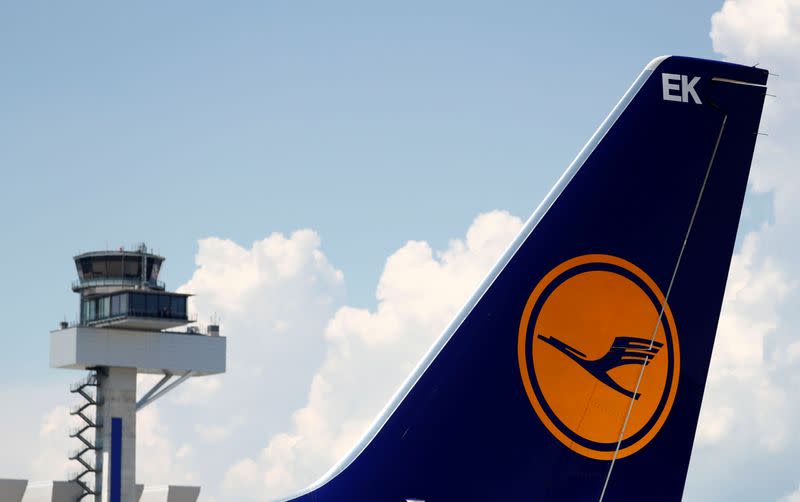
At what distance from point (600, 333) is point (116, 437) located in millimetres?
75842

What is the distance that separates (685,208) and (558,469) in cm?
293

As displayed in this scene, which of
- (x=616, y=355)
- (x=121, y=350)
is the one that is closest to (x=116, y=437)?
(x=121, y=350)

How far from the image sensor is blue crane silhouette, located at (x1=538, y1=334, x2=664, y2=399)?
1280cm

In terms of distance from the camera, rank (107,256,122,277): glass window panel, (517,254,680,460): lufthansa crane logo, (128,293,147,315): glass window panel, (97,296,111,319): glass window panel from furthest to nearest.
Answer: (107,256,122,277): glass window panel → (97,296,111,319): glass window panel → (128,293,147,315): glass window panel → (517,254,680,460): lufthansa crane logo

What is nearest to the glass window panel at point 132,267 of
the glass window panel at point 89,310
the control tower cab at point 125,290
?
the control tower cab at point 125,290

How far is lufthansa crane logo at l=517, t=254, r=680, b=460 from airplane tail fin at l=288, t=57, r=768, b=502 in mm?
13

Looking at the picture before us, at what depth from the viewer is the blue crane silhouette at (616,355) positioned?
42.0 feet

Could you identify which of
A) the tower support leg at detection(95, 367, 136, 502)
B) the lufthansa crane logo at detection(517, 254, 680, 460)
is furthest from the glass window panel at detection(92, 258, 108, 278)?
the lufthansa crane logo at detection(517, 254, 680, 460)

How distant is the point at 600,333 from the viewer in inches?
507

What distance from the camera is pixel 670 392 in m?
13.0

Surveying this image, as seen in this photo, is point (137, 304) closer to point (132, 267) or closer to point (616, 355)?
point (132, 267)

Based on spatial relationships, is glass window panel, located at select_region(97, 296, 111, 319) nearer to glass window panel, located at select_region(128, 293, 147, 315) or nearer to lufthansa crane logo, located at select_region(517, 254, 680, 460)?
glass window panel, located at select_region(128, 293, 147, 315)

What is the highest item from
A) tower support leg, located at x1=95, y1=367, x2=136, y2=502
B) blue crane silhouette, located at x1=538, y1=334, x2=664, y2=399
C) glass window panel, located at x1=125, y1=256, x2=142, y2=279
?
glass window panel, located at x1=125, y1=256, x2=142, y2=279

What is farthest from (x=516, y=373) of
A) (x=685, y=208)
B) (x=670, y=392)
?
(x=685, y=208)
